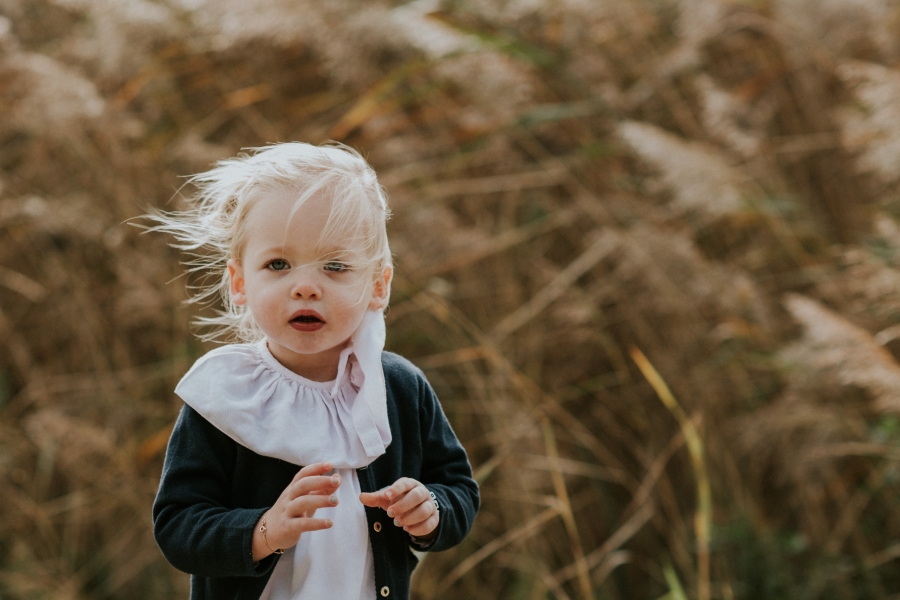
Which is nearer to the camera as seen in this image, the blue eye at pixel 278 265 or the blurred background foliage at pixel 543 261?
the blue eye at pixel 278 265

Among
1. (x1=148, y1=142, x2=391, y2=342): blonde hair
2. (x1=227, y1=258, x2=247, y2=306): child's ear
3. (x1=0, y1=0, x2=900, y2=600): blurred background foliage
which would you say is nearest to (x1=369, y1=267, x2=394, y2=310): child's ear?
(x1=148, y1=142, x2=391, y2=342): blonde hair

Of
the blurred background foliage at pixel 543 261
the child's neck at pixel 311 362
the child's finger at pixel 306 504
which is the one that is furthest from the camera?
the blurred background foliage at pixel 543 261

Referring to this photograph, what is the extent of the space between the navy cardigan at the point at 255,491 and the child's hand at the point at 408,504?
3 cm

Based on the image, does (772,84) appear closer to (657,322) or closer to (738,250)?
(738,250)

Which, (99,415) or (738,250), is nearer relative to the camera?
(99,415)

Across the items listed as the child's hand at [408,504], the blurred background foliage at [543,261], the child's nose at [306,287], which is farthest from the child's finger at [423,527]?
the blurred background foliage at [543,261]

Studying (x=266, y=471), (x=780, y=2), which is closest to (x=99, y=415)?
(x=266, y=471)

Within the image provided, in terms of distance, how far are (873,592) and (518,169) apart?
Answer: 1208 millimetres

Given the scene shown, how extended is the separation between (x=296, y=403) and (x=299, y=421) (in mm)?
20

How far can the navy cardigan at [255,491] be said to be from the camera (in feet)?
2.38

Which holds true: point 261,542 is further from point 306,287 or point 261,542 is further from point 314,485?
point 306,287

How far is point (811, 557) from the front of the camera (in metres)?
1.98

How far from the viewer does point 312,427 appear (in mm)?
778

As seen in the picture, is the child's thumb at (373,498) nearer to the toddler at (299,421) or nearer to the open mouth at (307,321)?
the toddler at (299,421)
